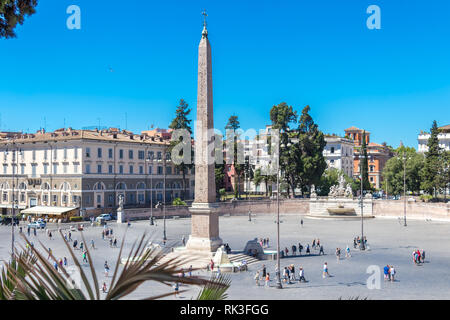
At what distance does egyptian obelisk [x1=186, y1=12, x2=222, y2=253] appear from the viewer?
2856 cm

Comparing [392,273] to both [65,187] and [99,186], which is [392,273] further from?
[65,187]

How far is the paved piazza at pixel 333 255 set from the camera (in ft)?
68.1

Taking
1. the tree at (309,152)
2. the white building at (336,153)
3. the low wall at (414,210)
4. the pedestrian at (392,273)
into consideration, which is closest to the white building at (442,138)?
the white building at (336,153)

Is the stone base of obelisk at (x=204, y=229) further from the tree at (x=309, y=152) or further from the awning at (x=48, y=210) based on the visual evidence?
the tree at (x=309, y=152)

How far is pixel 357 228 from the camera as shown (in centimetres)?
4931

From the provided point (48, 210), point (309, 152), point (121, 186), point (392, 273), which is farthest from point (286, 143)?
point (392, 273)

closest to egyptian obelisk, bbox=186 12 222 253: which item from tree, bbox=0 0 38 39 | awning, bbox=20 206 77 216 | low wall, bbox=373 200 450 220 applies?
tree, bbox=0 0 38 39

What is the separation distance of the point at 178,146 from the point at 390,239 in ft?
105

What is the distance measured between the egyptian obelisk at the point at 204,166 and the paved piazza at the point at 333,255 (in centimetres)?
337

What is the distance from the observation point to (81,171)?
5453cm

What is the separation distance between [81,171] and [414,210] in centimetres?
3980

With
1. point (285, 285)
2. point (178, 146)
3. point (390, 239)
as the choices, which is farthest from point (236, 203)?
point (285, 285)
